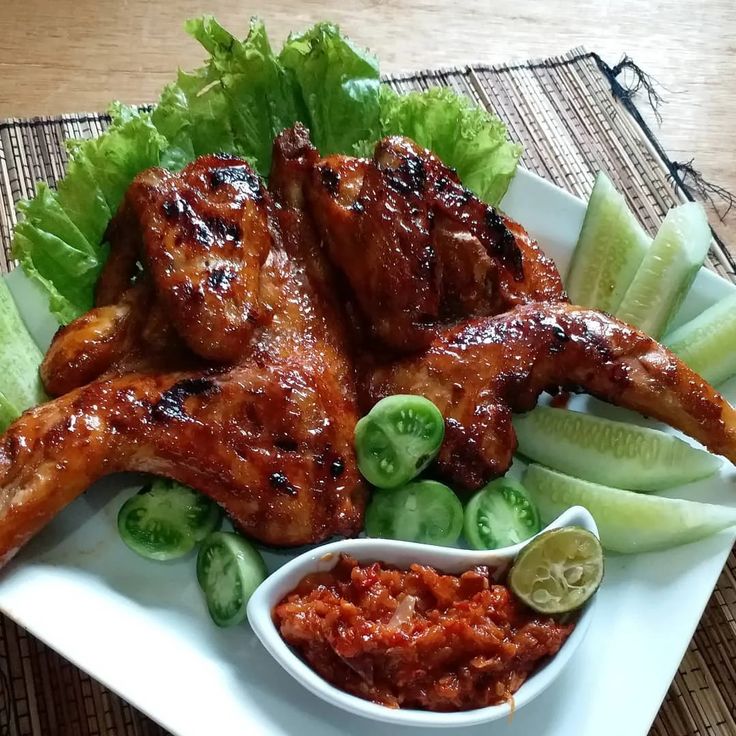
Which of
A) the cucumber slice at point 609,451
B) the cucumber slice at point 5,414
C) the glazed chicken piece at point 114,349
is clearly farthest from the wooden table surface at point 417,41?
the cucumber slice at point 5,414

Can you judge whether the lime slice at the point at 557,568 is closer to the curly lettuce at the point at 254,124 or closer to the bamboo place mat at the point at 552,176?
the bamboo place mat at the point at 552,176


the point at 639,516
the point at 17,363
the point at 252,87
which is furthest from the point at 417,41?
the point at 639,516

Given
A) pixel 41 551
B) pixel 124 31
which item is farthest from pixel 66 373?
pixel 124 31

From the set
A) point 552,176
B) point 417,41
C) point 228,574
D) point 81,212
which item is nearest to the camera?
point 228,574

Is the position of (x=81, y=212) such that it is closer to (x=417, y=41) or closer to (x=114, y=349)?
(x=114, y=349)

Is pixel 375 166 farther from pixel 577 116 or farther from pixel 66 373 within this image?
pixel 577 116

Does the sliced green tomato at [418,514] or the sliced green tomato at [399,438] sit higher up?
the sliced green tomato at [399,438]
